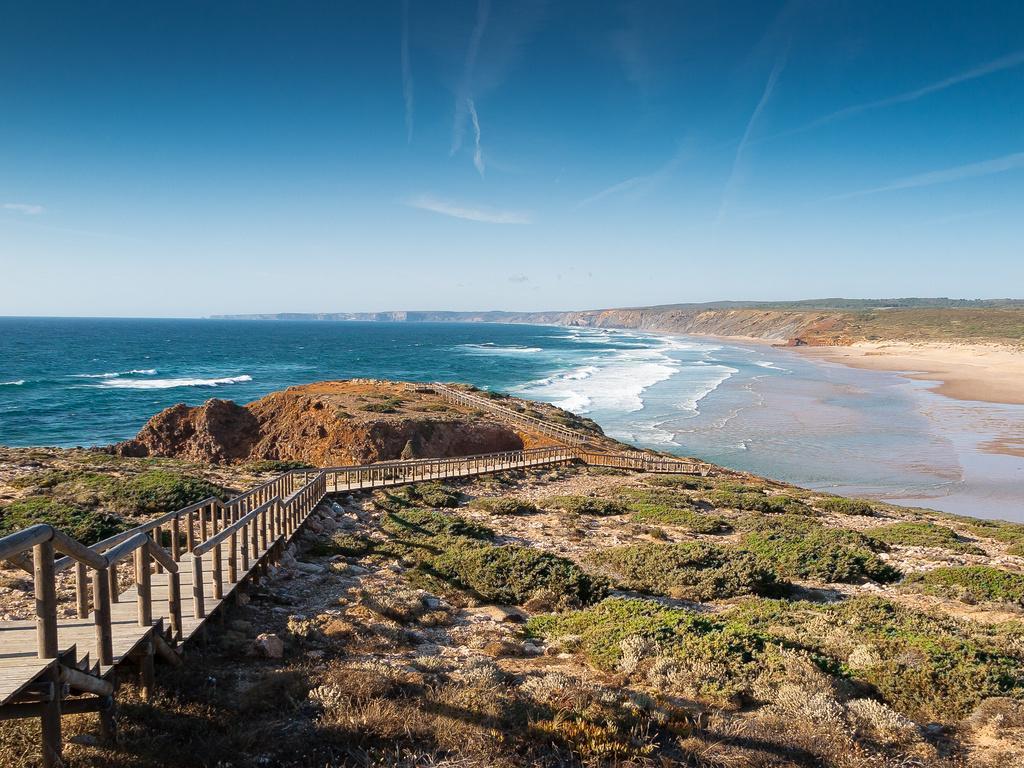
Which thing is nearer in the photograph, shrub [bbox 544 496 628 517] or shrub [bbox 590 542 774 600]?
shrub [bbox 590 542 774 600]

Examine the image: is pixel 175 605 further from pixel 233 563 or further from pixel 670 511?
pixel 670 511

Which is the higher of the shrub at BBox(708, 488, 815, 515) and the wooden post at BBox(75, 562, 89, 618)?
the wooden post at BBox(75, 562, 89, 618)

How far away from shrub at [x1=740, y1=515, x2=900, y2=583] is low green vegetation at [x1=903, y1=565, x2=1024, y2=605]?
51cm

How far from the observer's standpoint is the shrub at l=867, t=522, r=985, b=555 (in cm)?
1384

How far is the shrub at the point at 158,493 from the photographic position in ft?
40.0

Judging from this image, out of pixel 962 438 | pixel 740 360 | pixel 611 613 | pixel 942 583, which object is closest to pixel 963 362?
pixel 740 360

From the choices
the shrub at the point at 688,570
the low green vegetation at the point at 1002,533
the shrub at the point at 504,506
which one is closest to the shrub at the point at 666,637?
the shrub at the point at 688,570

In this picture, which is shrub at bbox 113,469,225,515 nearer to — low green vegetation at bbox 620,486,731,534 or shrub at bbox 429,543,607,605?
shrub at bbox 429,543,607,605

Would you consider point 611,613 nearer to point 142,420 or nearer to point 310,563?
point 310,563

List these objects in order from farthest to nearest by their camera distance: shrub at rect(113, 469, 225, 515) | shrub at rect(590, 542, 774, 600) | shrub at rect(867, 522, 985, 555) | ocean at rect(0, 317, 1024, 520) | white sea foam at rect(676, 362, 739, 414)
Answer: white sea foam at rect(676, 362, 739, 414), ocean at rect(0, 317, 1024, 520), shrub at rect(867, 522, 985, 555), shrub at rect(113, 469, 225, 515), shrub at rect(590, 542, 774, 600)

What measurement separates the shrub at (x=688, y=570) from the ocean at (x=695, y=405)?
809 inches

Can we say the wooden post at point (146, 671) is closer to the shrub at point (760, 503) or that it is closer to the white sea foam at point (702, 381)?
the shrub at point (760, 503)

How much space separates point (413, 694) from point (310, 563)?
5.64 m

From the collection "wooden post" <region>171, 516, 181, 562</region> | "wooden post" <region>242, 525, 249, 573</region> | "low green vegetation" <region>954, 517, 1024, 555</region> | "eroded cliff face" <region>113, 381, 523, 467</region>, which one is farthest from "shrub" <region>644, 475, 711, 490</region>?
"wooden post" <region>171, 516, 181, 562</region>
